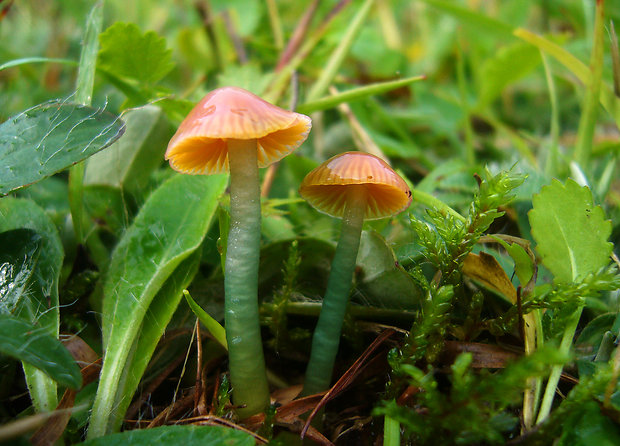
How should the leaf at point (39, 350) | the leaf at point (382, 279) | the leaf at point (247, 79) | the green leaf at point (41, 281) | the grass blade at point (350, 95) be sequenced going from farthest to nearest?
the leaf at point (247, 79)
the grass blade at point (350, 95)
the leaf at point (382, 279)
the green leaf at point (41, 281)
the leaf at point (39, 350)

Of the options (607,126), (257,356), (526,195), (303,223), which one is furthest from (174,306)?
(607,126)

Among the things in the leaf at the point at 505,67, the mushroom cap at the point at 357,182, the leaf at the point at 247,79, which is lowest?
the mushroom cap at the point at 357,182

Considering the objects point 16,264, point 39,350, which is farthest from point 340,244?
point 16,264

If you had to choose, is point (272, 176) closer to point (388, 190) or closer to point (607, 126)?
point (388, 190)

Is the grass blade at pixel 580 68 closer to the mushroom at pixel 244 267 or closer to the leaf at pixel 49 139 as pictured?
the mushroom at pixel 244 267

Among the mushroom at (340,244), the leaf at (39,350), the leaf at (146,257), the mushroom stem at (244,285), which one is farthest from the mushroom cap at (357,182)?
the leaf at (39,350)

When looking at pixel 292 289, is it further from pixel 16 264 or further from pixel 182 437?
pixel 16 264

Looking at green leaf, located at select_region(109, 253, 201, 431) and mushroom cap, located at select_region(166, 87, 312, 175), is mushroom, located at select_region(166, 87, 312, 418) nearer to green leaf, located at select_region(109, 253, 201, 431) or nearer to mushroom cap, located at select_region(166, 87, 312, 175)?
mushroom cap, located at select_region(166, 87, 312, 175)
